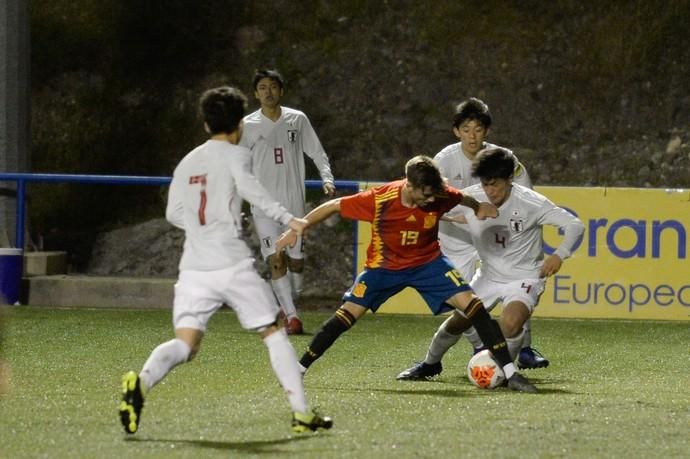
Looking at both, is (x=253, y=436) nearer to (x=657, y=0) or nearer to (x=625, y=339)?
(x=625, y=339)

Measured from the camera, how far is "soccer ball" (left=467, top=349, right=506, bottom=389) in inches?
349

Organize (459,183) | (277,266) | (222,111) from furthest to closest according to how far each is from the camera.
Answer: (277,266) < (459,183) < (222,111)

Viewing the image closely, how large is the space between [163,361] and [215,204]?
73 cm

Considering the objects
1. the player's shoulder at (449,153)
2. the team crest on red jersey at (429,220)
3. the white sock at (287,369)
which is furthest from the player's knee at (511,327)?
the white sock at (287,369)

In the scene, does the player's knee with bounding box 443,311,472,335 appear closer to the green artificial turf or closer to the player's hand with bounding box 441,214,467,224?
the green artificial turf

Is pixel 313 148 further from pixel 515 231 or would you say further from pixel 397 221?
pixel 397 221

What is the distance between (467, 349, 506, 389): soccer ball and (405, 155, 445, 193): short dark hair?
1129 millimetres

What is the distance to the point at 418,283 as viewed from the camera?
8789 millimetres

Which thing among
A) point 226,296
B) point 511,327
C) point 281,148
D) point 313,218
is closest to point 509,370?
point 511,327

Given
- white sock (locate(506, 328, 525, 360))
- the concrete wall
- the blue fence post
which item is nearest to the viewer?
white sock (locate(506, 328, 525, 360))

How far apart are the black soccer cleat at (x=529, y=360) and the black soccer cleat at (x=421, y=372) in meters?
0.87

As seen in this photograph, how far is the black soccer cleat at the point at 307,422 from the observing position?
6863 mm

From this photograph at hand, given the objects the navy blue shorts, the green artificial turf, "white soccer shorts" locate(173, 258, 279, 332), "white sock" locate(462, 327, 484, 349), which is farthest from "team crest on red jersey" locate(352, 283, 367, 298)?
"white soccer shorts" locate(173, 258, 279, 332)

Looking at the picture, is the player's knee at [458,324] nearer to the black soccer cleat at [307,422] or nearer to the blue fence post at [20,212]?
the black soccer cleat at [307,422]
